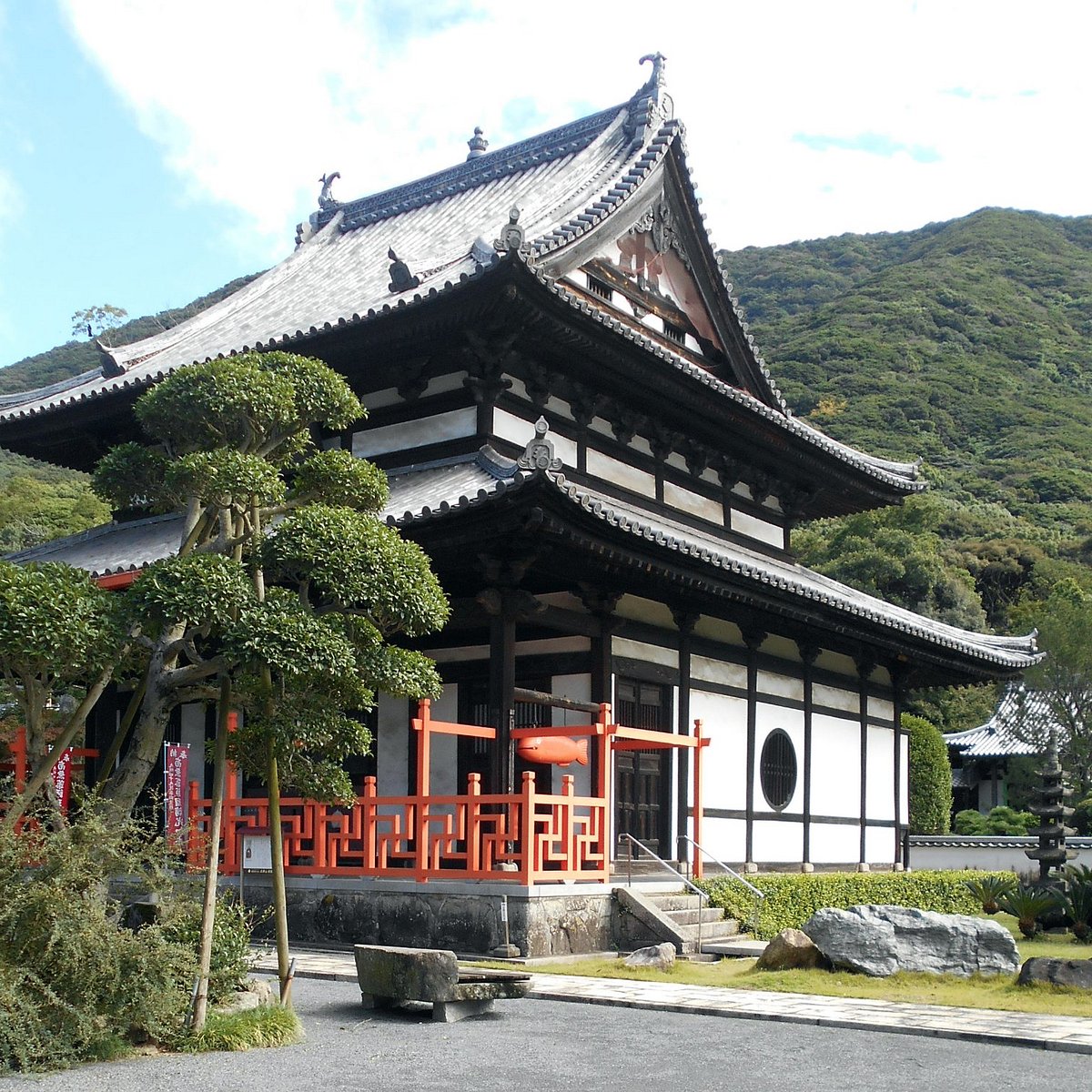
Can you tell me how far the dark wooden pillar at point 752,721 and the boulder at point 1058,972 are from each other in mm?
6774

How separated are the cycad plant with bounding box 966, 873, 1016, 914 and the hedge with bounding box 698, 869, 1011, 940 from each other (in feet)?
1.00

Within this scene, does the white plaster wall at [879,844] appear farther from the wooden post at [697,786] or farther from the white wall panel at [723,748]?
the wooden post at [697,786]

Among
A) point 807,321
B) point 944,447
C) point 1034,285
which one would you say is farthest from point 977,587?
point 1034,285

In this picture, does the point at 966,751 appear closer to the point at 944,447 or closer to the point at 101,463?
the point at 944,447

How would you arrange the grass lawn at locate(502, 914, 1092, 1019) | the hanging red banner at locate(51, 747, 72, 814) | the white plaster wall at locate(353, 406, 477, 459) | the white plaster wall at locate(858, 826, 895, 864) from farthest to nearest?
Answer: the white plaster wall at locate(858, 826, 895, 864) < the white plaster wall at locate(353, 406, 477, 459) < the hanging red banner at locate(51, 747, 72, 814) < the grass lawn at locate(502, 914, 1092, 1019)

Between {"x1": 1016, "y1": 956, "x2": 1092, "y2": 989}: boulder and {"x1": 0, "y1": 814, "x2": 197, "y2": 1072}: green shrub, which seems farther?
{"x1": 1016, "y1": 956, "x2": 1092, "y2": 989}: boulder

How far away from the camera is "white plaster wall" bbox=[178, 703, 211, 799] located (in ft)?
61.0

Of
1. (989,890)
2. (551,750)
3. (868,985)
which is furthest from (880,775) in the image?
(868,985)

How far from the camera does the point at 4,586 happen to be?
348 inches

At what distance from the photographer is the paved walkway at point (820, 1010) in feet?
31.8

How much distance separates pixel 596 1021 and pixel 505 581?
575 centimetres

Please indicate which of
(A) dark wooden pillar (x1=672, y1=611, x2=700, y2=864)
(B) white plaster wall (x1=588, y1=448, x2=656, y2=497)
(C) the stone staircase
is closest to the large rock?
(C) the stone staircase

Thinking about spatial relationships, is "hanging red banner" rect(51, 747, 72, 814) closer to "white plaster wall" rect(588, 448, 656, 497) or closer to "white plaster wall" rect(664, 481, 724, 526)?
"white plaster wall" rect(588, 448, 656, 497)

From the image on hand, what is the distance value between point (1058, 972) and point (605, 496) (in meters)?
8.79
